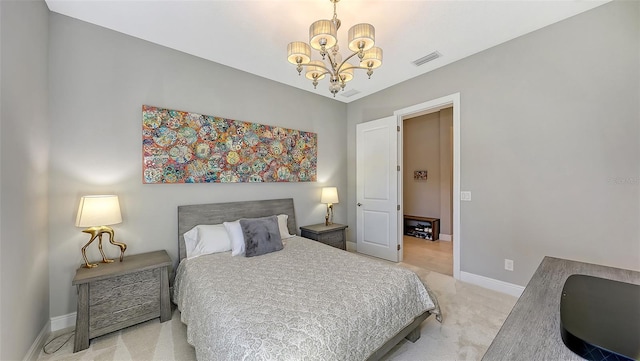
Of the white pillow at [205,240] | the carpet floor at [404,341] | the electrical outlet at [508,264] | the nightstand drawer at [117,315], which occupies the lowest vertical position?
the carpet floor at [404,341]

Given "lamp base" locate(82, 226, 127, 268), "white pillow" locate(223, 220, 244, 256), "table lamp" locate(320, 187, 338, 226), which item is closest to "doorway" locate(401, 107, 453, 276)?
"table lamp" locate(320, 187, 338, 226)

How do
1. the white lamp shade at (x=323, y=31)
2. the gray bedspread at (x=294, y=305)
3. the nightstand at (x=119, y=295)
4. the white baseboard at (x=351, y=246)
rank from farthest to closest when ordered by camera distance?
the white baseboard at (x=351, y=246) → the nightstand at (x=119, y=295) → the white lamp shade at (x=323, y=31) → the gray bedspread at (x=294, y=305)

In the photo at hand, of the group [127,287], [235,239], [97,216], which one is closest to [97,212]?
[97,216]

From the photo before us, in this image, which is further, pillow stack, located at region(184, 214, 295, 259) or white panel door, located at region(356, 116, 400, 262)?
white panel door, located at region(356, 116, 400, 262)

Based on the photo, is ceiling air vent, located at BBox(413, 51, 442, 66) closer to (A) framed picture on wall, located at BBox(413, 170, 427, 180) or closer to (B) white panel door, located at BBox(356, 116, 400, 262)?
(B) white panel door, located at BBox(356, 116, 400, 262)

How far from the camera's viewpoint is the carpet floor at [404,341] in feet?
6.04

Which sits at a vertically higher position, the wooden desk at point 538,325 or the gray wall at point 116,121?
the gray wall at point 116,121

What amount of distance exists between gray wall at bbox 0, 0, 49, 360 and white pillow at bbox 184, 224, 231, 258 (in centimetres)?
109

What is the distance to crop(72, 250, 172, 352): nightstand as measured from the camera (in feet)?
6.36

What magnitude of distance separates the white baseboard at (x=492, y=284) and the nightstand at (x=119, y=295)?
132 inches

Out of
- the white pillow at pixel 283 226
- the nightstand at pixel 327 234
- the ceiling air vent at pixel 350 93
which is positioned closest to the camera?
the white pillow at pixel 283 226

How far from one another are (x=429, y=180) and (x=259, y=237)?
14.7 ft

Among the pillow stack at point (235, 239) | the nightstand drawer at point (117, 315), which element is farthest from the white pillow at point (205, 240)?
the nightstand drawer at point (117, 315)

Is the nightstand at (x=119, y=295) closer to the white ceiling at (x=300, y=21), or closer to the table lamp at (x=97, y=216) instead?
the table lamp at (x=97, y=216)
